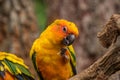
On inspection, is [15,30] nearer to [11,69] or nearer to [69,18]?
[69,18]

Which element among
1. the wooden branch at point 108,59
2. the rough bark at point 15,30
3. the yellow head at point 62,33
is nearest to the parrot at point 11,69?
the yellow head at point 62,33

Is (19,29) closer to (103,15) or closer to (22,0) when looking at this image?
(22,0)

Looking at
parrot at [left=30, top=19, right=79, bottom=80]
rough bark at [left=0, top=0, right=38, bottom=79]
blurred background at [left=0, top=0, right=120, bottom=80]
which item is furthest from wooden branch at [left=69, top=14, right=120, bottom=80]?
rough bark at [left=0, top=0, right=38, bottom=79]

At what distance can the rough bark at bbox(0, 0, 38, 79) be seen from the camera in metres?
12.1

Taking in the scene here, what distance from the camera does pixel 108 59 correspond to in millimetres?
6289

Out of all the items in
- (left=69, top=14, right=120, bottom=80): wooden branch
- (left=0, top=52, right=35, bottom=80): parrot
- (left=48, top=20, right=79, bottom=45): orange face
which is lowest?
(left=69, top=14, right=120, bottom=80): wooden branch

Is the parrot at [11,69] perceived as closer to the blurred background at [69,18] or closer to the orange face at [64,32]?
the orange face at [64,32]

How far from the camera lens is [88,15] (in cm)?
1276

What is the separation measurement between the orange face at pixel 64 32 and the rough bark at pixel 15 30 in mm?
4481

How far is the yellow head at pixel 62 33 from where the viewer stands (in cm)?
721

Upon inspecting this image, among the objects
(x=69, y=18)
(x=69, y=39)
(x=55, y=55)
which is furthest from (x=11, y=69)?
(x=69, y=18)

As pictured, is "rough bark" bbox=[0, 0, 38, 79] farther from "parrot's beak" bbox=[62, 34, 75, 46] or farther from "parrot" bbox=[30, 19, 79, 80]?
"parrot's beak" bbox=[62, 34, 75, 46]

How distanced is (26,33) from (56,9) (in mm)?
1484

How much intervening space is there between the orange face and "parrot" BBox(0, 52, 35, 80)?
0.66 meters
